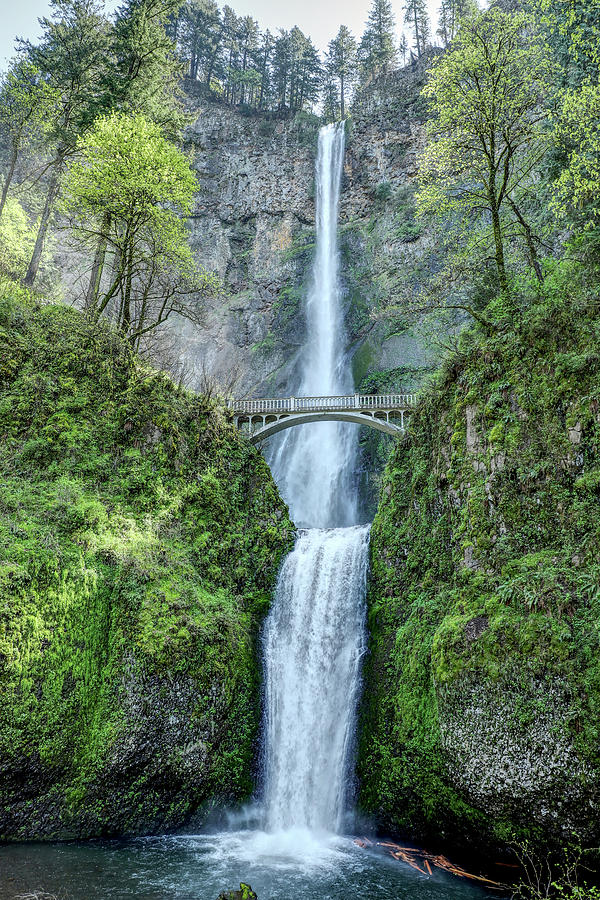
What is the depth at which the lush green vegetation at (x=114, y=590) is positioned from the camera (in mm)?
9383

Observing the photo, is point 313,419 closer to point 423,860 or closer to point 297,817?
point 297,817

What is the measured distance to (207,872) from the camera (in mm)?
8484

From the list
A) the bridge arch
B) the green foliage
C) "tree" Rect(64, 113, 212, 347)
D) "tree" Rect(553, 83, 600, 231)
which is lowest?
the bridge arch

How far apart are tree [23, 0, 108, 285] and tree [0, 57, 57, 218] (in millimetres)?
362

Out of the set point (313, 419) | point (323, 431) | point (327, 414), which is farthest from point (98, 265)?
point (323, 431)

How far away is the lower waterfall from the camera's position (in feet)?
36.7

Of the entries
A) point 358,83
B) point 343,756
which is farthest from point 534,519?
point 358,83

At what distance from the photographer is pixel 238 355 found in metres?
34.2

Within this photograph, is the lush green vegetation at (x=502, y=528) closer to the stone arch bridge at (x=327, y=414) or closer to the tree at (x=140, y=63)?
the stone arch bridge at (x=327, y=414)

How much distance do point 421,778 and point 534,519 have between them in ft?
17.5

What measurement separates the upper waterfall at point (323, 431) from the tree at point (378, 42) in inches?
616

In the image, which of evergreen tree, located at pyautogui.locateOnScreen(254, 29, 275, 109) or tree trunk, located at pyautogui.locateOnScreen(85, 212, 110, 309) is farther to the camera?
evergreen tree, located at pyautogui.locateOnScreen(254, 29, 275, 109)

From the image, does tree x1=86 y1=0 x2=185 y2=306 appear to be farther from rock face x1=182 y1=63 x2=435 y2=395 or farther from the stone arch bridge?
rock face x1=182 y1=63 x2=435 y2=395

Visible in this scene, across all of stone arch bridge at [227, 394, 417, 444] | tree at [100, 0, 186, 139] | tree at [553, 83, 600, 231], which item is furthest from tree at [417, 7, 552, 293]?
tree at [100, 0, 186, 139]
